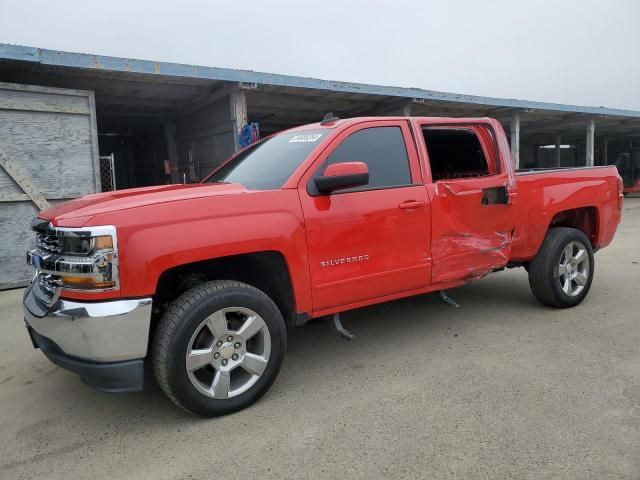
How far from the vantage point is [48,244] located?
2908 millimetres

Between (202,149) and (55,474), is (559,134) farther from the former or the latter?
(55,474)

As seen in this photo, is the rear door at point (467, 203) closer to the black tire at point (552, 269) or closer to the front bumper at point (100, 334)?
the black tire at point (552, 269)

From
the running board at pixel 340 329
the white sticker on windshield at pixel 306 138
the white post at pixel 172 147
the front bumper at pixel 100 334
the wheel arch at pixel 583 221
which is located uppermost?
the white post at pixel 172 147

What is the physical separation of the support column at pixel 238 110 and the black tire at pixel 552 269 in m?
6.95

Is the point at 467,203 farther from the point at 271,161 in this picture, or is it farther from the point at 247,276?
the point at 247,276

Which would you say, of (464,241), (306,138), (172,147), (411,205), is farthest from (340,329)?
(172,147)

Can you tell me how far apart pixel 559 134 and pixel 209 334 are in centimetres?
2705

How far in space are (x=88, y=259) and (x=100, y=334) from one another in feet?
1.35

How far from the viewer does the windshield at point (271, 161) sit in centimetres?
345

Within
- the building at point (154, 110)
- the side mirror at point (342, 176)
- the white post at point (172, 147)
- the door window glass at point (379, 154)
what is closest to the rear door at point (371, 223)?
the door window glass at point (379, 154)

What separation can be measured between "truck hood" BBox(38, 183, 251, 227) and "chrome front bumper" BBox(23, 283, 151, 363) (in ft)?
1.57

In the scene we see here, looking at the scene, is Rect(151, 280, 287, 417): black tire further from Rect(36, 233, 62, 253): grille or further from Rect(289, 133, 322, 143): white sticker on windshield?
Rect(289, 133, 322, 143): white sticker on windshield

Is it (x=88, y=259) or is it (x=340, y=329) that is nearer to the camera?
(x=88, y=259)

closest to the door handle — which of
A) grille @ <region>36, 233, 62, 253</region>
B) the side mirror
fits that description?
the side mirror
